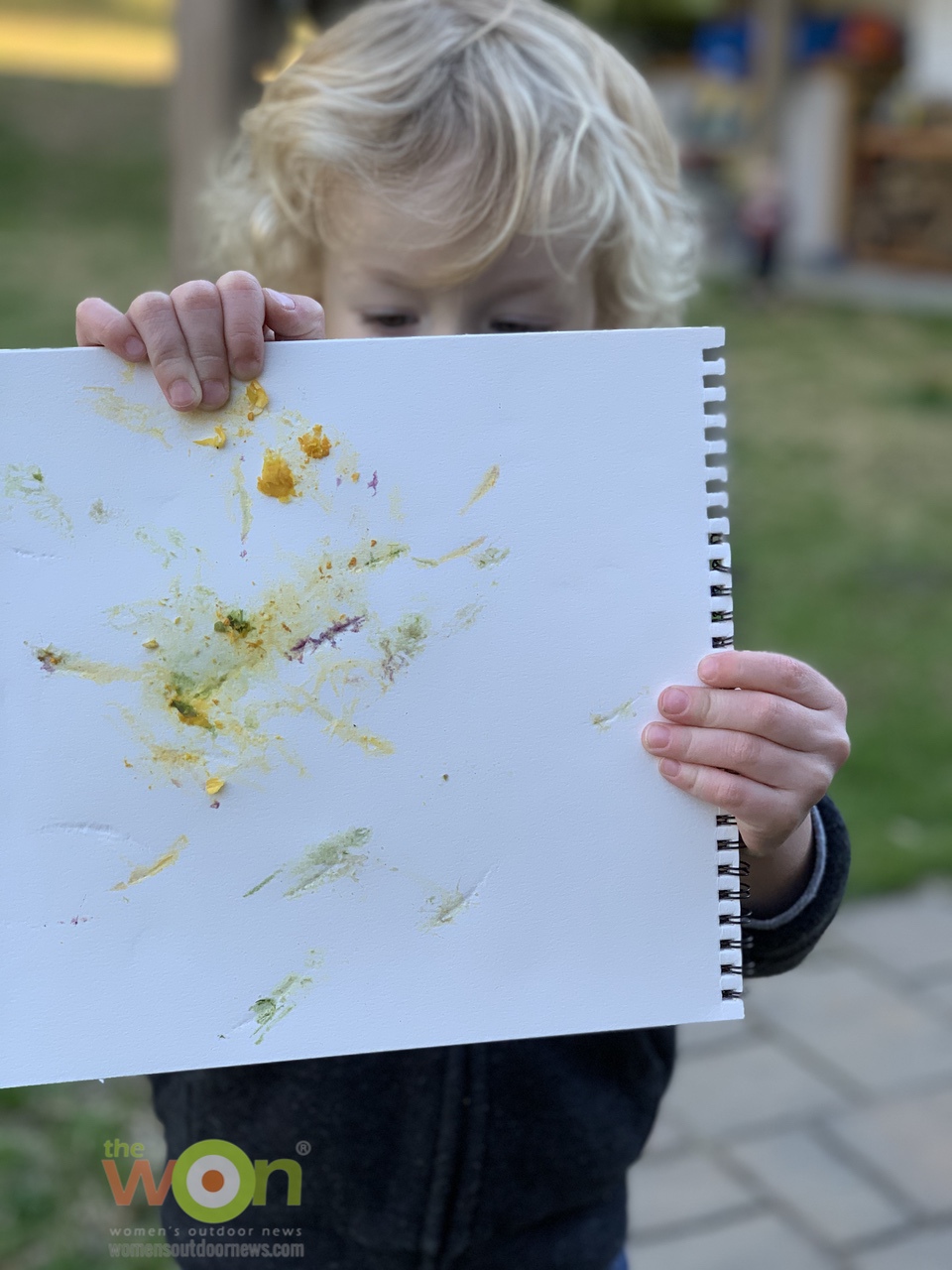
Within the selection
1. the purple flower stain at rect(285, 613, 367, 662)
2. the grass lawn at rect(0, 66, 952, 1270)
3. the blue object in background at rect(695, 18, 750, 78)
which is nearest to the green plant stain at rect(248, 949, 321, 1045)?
the purple flower stain at rect(285, 613, 367, 662)

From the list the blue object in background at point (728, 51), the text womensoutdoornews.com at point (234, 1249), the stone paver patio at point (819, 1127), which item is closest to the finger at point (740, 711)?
the text womensoutdoornews.com at point (234, 1249)

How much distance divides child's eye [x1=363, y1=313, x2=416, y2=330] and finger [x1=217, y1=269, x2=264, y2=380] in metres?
0.25

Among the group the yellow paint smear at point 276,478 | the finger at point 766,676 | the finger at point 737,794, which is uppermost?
the yellow paint smear at point 276,478

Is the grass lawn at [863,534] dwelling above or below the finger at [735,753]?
below

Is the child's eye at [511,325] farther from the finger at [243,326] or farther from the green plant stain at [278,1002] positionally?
the green plant stain at [278,1002]

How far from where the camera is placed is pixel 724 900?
79cm

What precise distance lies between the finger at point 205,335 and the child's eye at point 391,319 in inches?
10.1

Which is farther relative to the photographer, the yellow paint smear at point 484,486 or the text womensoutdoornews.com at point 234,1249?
the text womensoutdoornews.com at point 234,1249

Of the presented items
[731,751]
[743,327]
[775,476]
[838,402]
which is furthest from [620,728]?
[743,327]

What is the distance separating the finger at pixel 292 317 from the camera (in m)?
0.77

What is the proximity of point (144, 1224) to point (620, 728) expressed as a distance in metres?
1.18

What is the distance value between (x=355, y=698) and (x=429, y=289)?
0.35 meters

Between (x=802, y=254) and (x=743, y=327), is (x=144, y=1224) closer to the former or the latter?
(x=743, y=327)

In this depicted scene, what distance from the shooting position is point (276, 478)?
75 centimetres
